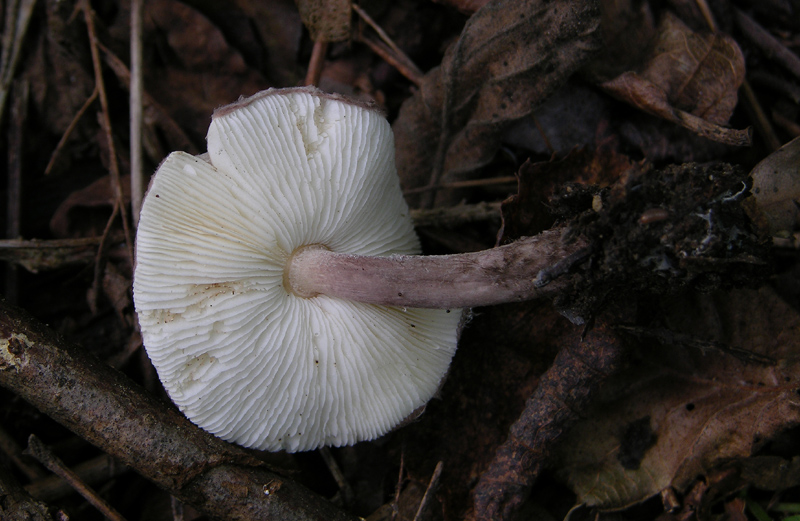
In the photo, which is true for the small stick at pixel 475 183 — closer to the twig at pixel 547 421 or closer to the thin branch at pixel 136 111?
the twig at pixel 547 421

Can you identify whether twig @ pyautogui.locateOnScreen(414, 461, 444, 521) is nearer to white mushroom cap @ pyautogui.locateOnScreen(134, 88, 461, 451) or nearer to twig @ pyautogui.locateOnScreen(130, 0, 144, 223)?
white mushroom cap @ pyautogui.locateOnScreen(134, 88, 461, 451)

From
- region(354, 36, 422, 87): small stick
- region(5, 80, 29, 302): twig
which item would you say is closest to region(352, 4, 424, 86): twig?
region(354, 36, 422, 87): small stick

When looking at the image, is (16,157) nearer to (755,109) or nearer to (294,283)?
(294,283)

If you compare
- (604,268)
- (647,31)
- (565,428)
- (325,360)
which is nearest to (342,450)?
(325,360)

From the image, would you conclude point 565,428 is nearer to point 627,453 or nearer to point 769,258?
point 627,453

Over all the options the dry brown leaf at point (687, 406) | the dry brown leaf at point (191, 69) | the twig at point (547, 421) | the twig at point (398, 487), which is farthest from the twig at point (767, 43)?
the twig at point (398, 487)
